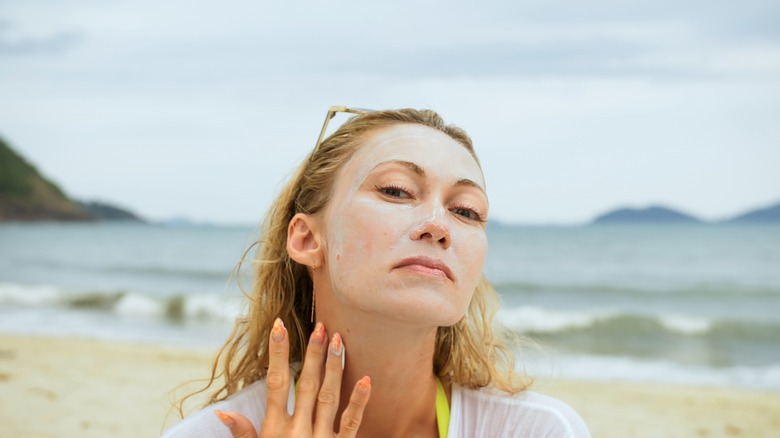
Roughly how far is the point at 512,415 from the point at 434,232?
2.51 feet

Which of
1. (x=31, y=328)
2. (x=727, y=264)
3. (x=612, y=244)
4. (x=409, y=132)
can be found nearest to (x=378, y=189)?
(x=409, y=132)

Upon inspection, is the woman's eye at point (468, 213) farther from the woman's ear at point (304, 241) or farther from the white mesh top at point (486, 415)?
the white mesh top at point (486, 415)

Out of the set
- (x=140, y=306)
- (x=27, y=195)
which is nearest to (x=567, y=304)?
(x=140, y=306)

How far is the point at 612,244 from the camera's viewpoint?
40.6 metres

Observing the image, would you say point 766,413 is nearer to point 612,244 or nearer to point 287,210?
point 287,210

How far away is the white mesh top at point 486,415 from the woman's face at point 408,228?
43 cm

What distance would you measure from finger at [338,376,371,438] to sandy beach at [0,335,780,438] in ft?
13.8

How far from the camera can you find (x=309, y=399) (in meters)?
2.46

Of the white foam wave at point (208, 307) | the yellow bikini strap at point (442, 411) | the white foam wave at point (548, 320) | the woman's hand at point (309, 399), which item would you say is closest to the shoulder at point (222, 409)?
Result: the woman's hand at point (309, 399)

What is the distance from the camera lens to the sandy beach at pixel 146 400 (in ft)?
22.7

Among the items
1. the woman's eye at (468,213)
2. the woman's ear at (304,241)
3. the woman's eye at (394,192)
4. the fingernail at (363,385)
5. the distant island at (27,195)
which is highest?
the woman's eye at (394,192)

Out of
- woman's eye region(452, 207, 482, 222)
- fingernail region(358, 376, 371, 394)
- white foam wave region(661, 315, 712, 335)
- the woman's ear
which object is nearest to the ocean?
white foam wave region(661, 315, 712, 335)

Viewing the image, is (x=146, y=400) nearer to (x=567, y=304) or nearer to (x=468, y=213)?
(x=468, y=213)

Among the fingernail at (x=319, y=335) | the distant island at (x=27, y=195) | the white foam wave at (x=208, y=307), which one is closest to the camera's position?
the fingernail at (x=319, y=335)
